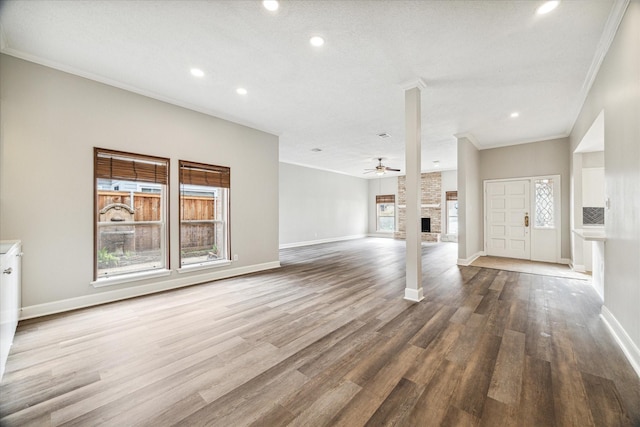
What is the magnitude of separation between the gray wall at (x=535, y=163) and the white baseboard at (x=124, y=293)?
22.6 ft

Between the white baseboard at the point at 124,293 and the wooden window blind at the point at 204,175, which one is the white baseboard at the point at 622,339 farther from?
the wooden window blind at the point at 204,175

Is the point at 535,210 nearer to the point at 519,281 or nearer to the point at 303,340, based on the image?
the point at 519,281

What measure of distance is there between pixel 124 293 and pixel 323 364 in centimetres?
330

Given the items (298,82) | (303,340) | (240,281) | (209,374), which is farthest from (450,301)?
(298,82)

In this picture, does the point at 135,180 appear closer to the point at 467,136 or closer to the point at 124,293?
the point at 124,293

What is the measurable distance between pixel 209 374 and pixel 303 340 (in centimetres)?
87

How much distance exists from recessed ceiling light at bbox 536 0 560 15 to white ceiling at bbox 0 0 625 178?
6cm

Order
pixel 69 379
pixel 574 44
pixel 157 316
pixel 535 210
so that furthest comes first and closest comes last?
1. pixel 535 210
2. pixel 157 316
3. pixel 574 44
4. pixel 69 379

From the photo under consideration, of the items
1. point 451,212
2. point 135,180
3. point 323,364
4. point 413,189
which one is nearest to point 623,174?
point 413,189

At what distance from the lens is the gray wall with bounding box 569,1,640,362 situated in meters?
2.13

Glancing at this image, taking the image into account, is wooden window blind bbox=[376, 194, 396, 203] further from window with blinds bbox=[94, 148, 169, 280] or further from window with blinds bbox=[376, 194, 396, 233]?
window with blinds bbox=[94, 148, 169, 280]

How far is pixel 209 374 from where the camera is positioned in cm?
199

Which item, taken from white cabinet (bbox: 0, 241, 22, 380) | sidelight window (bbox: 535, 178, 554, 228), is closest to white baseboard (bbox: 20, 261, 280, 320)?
white cabinet (bbox: 0, 241, 22, 380)

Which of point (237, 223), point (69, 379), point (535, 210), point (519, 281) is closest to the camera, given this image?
point (69, 379)
